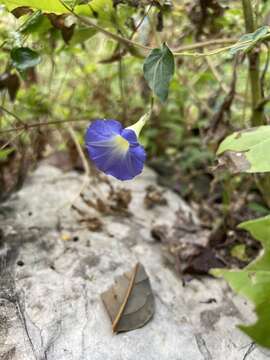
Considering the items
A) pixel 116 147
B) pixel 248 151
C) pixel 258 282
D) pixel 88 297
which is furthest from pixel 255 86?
pixel 88 297

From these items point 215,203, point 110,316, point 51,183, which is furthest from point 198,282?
point 51,183

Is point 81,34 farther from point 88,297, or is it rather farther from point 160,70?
point 88,297

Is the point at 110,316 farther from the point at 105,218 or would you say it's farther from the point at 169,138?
the point at 169,138

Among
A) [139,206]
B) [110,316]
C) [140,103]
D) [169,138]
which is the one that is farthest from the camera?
[169,138]

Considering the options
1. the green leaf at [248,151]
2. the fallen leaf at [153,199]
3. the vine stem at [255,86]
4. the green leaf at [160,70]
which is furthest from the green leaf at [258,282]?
the fallen leaf at [153,199]

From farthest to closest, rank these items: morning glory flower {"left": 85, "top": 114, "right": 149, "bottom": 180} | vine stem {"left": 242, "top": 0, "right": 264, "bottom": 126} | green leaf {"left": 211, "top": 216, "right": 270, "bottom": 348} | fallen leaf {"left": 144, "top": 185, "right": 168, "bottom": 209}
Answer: fallen leaf {"left": 144, "top": 185, "right": 168, "bottom": 209}
vine stem {"left": 242, "top": 0, "right": 264, "bottom": 126}
morning glory flower {"left": 85, "top": 114, "right": 149, "bottom": 180}
green leaf {"left": 211, "top": 216, "right": 270, "bottom": 348}

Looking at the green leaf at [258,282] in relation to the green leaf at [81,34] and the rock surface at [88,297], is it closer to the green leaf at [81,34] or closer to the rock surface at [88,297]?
the rock surface at [88,297]

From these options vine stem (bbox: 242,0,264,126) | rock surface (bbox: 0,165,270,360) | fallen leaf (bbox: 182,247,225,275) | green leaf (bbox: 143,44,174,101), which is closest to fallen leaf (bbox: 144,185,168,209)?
rock surface (bbox: 0,165,270,360)

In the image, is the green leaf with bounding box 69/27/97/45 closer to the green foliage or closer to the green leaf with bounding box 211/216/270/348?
the green foliage
